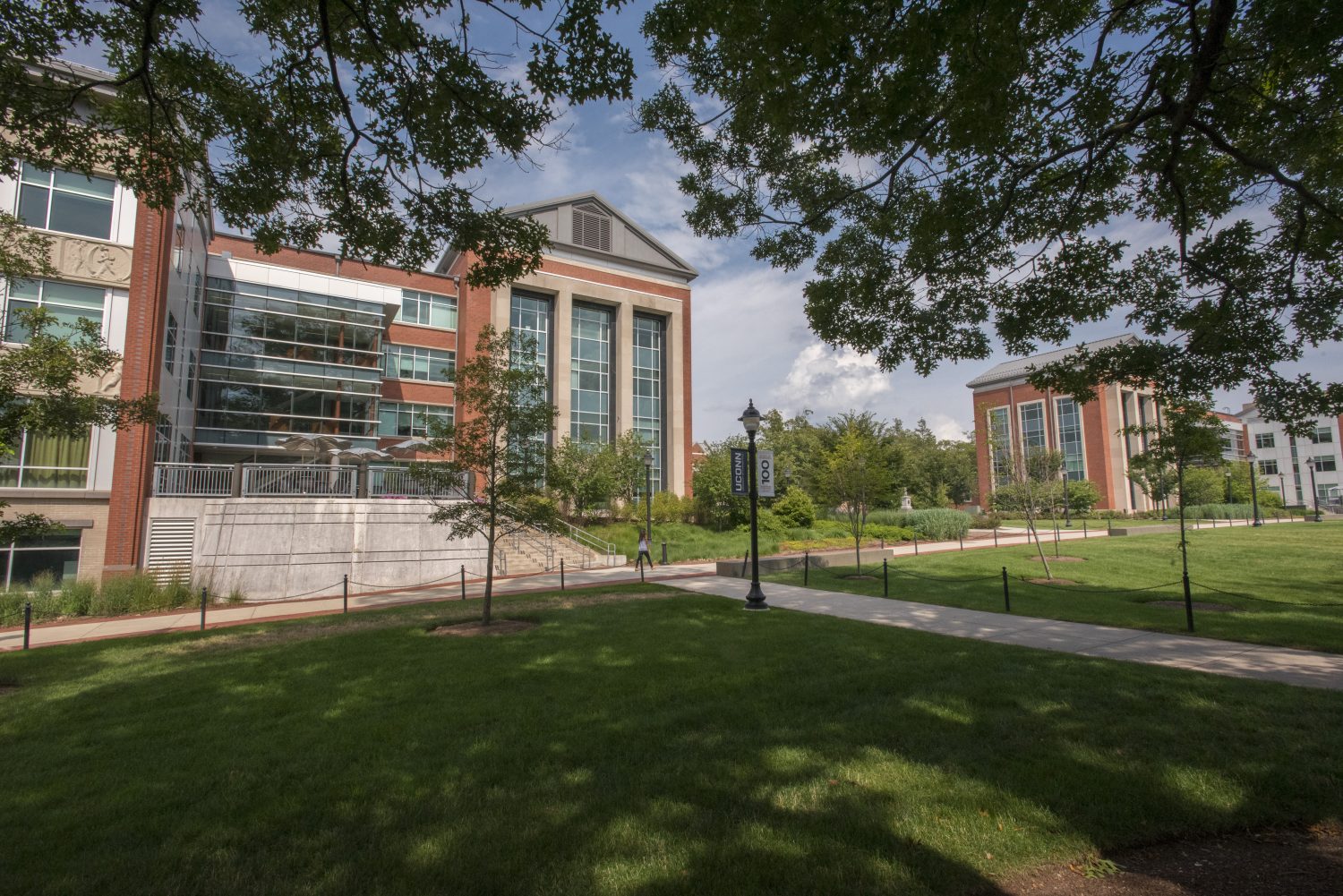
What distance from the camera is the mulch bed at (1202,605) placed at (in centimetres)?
1212

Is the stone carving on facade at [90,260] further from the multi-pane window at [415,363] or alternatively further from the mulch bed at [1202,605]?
the mulch bed at [1202,605]

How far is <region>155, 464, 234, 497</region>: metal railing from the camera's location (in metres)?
21.2

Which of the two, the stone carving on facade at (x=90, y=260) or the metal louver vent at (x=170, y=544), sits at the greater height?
the stone carving on facade at (x=90, y=260)

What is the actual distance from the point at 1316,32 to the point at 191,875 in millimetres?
9697

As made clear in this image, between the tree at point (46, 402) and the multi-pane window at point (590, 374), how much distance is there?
30960mm

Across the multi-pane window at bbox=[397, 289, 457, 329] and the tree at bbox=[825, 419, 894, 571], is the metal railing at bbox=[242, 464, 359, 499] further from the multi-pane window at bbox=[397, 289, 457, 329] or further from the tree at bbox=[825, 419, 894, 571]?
the multi-pane window at bbox=[397, 289, 457, 329]

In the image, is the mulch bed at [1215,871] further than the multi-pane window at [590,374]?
No

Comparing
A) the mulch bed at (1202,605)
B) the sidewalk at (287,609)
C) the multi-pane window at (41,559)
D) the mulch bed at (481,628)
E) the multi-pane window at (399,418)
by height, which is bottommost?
the sidewalk at (287,609)

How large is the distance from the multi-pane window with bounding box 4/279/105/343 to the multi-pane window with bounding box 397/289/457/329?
756 inches

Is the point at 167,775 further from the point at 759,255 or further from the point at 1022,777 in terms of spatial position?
the point at 759,255

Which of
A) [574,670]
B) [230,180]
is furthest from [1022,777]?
[230,180]

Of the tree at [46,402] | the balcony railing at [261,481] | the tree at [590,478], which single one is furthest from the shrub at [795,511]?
the tree at [46,402]

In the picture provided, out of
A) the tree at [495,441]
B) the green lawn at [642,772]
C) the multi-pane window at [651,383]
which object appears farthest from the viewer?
the multi-pane window at [651,383]

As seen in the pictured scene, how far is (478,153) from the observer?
6.83m
